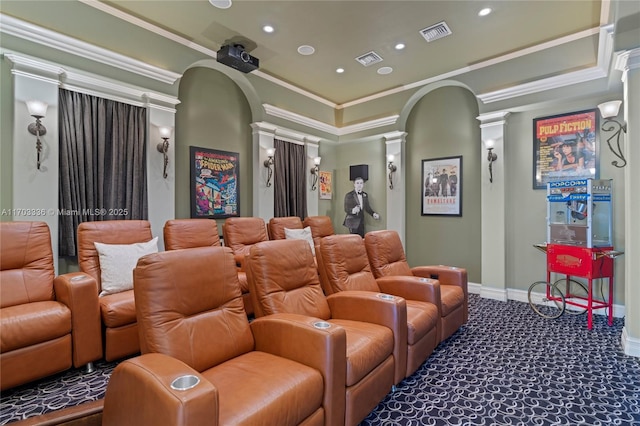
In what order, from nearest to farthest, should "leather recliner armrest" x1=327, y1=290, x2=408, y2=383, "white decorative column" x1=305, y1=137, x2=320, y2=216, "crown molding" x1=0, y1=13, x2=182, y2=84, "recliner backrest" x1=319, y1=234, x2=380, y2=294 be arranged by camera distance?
"leather recliner armrest" x1=327, y1=290, x2=408, y2=383 < "recliner backrest" x1=319, y1=234, x2=380, y2=294 < "crown molding" x1=0, y1=13, x2=182, y2=84 < "white decorative column" x1=305, y1=137, x2=320, y2=216

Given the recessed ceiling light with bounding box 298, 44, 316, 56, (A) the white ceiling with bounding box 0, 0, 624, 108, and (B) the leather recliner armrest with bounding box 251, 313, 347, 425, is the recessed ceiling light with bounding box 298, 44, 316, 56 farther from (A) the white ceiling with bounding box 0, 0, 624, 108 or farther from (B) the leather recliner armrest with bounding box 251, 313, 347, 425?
(B) the leather recliner armrest with bounding box 251, 313, 347, 425

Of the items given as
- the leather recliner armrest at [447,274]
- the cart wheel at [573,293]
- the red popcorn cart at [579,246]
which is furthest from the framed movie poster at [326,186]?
the cart wheel at [573,293]

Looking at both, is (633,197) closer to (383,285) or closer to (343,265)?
(383,285)

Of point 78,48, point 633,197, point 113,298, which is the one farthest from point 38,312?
point 633,197

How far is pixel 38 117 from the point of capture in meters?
2.98

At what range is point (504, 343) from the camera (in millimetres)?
3016

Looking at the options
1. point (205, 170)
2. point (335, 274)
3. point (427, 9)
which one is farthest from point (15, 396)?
point (427, 9)

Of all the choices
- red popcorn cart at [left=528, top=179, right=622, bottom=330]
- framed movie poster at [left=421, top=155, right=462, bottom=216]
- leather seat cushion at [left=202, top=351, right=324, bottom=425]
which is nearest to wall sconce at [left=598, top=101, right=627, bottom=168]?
red popcorn cart at [left=528, top=179, right=622, bottom=330]

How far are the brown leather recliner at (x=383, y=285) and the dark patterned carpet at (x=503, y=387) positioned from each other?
0.83 ft

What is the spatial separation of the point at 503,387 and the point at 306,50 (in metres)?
4.37

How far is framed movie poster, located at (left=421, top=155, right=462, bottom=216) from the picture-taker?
16.9 feet

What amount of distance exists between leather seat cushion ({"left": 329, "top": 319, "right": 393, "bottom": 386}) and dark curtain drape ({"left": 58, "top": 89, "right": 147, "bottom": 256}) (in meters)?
2.97

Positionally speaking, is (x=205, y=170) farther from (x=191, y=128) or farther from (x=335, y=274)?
(x=335, y=274)

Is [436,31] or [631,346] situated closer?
[631,346]
